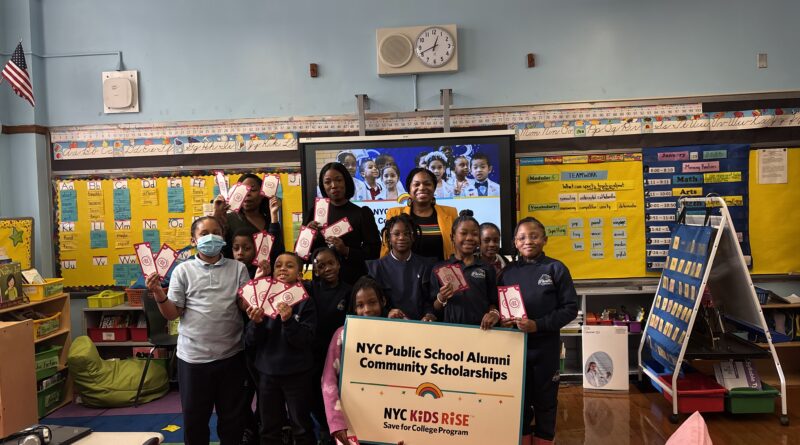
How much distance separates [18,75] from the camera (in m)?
4.04

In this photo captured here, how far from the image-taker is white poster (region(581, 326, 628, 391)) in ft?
13.2

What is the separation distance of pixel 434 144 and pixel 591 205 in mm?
1519

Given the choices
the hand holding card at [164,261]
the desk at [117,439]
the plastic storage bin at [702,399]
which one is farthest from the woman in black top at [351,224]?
the plastic storage bin at [702,399]

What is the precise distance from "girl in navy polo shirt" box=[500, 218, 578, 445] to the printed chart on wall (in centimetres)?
187

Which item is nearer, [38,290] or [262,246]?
[262,246]

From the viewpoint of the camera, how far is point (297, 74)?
4.53 meters

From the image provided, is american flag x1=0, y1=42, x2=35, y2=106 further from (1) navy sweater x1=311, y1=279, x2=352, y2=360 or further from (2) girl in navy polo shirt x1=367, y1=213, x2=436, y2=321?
(2) girl in navy polo shirt x1=367, y1=213, x2=436, y2=321

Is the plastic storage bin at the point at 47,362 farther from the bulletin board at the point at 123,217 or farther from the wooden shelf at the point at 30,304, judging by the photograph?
the bulletin board at the point at 123,217

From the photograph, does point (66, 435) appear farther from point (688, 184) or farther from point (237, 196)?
point (688, 184)

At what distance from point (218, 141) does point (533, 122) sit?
2834 millimetres

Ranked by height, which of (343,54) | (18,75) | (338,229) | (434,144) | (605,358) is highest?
(343,54)

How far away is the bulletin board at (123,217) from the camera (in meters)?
4.56

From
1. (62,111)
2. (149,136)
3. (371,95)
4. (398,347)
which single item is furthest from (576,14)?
(62,111)

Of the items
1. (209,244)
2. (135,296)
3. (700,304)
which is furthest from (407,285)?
(135,296)
